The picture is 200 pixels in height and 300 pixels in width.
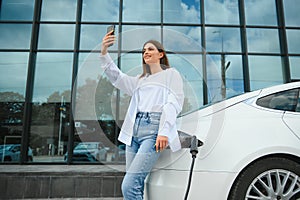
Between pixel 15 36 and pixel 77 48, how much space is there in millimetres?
1645

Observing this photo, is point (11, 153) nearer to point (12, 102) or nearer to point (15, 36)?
point (12, 102)

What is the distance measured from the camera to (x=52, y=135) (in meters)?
6.32

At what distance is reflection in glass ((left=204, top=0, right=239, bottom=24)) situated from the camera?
7.07 metres

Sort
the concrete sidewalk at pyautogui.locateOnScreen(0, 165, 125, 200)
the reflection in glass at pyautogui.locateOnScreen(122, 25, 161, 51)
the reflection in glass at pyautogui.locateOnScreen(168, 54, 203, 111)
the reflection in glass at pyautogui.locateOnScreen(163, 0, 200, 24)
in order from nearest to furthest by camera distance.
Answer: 1. the reflection in glass at pyautogui.locateOnScreen(122, 25, 161, 51)
2. the reflection in glass at pyautogui.locateOnScreen(168, 54, 203, 111)
3. the concrete sidewalk at pyautogui.locateOnScreen(0, 165, 125, 200)
4. the reflection in glass at pyautogui.locateOnScreen(163, 0, 200, 24)

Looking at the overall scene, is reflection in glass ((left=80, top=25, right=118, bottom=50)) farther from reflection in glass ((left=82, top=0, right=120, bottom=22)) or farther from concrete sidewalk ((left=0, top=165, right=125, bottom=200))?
concrete sidewalk ((left=0, top=165, right=125, bottom=200))

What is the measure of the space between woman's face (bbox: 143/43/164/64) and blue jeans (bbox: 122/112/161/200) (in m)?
0.44

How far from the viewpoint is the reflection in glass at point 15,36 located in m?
6.66

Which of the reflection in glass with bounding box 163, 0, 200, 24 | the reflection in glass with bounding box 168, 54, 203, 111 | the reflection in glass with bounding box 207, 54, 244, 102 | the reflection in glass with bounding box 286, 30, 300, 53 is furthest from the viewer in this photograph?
the reflection in glass with bounding box 163, 0, 200, 24

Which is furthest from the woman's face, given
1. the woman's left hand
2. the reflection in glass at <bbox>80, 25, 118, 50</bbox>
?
the reflection in glass at <bbox>80, 25, 118, 50</bbox>

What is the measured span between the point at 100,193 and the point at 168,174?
109 inches

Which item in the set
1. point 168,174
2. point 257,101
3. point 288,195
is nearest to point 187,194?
point 168,174

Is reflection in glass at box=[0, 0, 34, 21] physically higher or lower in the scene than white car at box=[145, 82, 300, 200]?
higher

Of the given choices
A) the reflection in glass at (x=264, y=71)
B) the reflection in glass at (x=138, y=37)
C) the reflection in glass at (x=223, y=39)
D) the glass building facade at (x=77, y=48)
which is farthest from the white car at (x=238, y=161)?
the reflection in glass at (x=223, y=39)

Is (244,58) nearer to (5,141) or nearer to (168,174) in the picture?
(168,174)
